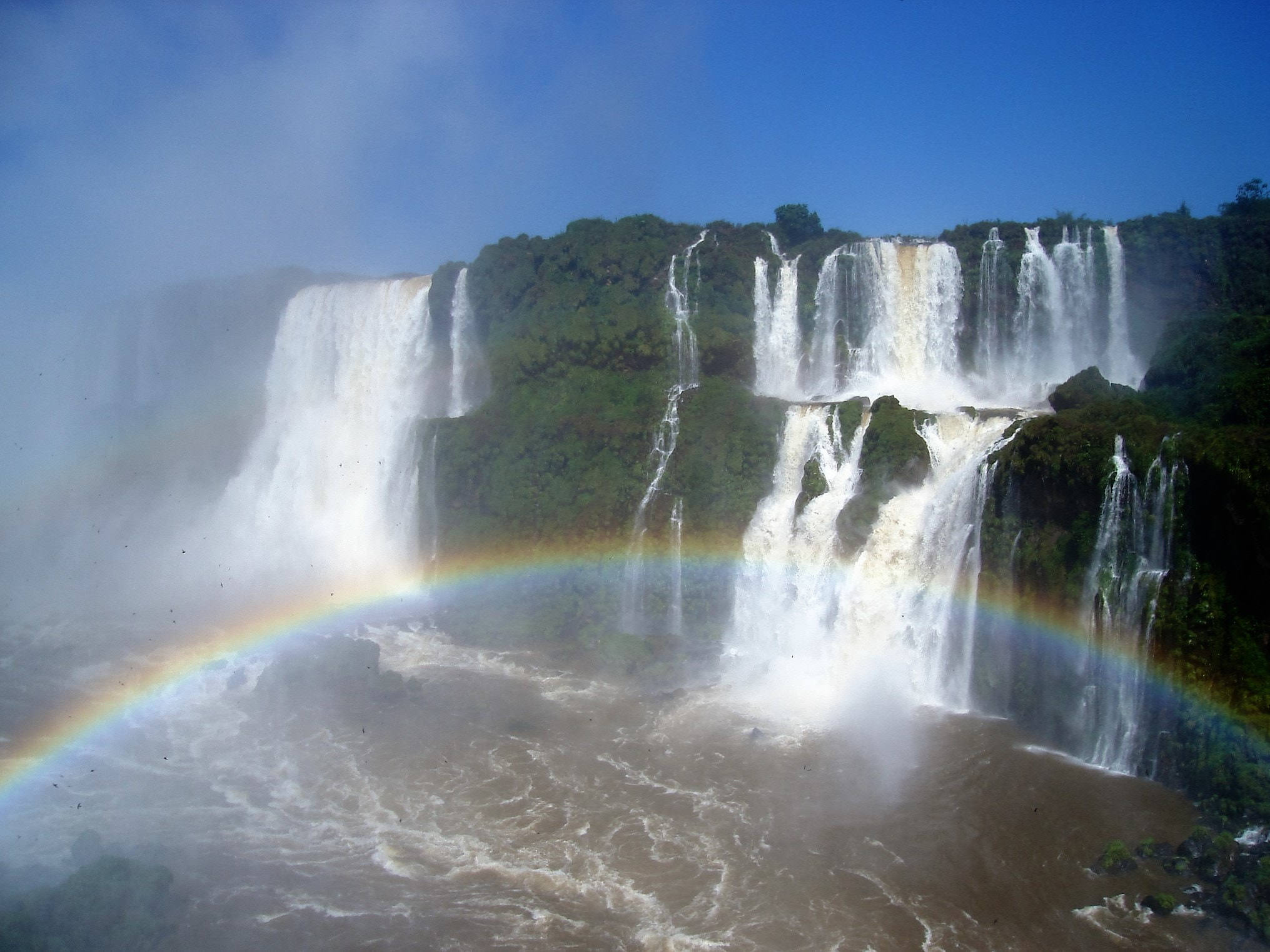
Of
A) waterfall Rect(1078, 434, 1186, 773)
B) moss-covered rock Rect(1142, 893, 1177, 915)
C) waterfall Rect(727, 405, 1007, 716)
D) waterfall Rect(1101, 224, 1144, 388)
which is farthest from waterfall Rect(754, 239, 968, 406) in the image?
moss-covered rock Rect(1142, 893, 1177, 915)

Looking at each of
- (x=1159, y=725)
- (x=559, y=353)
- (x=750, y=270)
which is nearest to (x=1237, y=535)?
(x=1159, y=725)

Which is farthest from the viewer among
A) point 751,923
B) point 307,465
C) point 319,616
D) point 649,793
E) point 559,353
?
point 307,465

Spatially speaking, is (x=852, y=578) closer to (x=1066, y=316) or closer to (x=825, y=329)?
(x=825, y=329)

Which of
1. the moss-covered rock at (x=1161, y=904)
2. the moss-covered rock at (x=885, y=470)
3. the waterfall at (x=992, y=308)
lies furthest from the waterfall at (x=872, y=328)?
the moss-covered rock at (x=1161, y=904)

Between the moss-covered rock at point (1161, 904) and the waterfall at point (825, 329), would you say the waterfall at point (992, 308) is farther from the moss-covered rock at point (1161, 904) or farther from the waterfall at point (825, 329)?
the moss-covered rock at point (1161, 904)

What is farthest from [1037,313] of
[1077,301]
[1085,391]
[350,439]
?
[350,439]

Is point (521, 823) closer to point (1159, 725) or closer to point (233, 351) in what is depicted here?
point (1159, 725)
